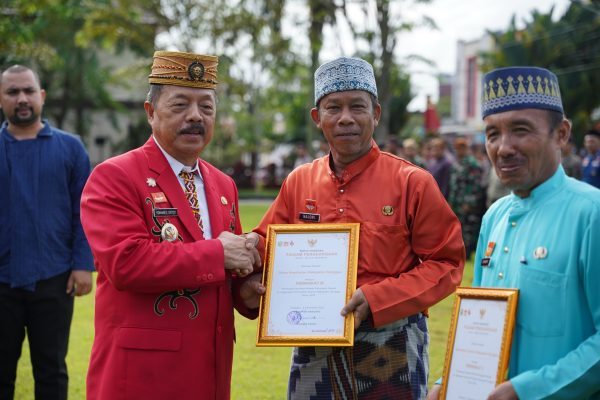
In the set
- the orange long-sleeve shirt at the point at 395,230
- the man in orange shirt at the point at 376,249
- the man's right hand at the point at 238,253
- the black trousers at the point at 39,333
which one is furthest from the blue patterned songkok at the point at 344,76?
the black trousers at the point at 39,333

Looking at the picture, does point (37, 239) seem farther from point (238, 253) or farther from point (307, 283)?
point (307, 283)

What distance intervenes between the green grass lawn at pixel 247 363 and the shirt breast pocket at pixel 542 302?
4.03m

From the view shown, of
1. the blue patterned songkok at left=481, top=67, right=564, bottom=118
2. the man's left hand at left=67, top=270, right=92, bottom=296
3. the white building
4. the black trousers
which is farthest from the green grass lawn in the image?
the white building

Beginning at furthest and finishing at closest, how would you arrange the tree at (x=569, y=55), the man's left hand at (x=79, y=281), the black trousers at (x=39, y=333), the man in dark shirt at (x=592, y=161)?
the tree at (x=569, y=55) < the man in dark shirt at (x=592, y=161) < the man's left hand at (x=79, y=281) < the black trousers at (x=39, y=333)

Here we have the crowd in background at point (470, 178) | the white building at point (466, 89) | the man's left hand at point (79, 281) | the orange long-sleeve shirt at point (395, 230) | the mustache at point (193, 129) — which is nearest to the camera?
the orange long-sleeve shirt at point (395, 230)

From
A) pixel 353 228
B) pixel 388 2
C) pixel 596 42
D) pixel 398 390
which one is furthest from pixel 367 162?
pixel 596 42

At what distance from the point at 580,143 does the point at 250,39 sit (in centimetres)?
1371

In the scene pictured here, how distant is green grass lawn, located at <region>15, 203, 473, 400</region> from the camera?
21.6 ft

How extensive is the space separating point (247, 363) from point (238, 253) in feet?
13.6

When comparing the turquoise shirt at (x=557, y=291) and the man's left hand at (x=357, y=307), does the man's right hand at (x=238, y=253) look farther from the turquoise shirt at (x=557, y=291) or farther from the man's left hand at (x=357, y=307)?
the turquoise shirt at (x=557, y=291)

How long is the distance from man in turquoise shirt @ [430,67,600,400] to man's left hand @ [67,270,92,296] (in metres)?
3.24

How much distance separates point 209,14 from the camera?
2761cm

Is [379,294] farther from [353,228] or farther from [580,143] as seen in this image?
[580,143]

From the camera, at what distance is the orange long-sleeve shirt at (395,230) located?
138 inches
